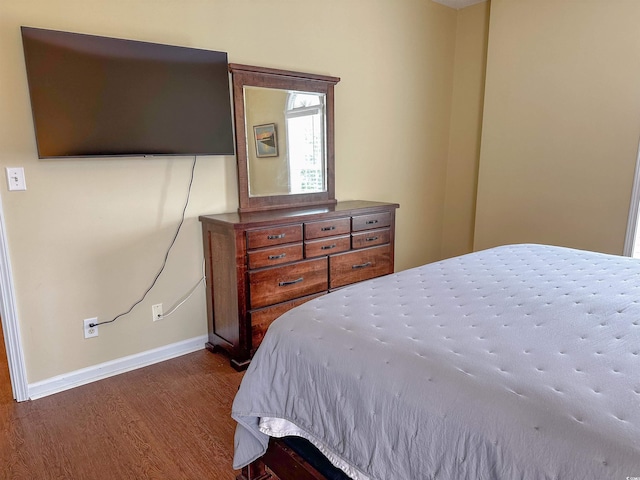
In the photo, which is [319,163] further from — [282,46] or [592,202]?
[592,202]

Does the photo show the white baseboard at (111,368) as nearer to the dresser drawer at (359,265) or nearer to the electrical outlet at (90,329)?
the electrical outlet at (90,329)

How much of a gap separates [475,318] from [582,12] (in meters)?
3.12

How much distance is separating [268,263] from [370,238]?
3.08ft

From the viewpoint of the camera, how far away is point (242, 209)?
9.66ft

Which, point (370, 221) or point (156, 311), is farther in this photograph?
point (370, 221)

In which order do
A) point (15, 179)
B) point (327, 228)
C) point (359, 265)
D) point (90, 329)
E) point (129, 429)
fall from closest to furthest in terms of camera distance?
point (129, 429) < point (15, 179) < point (90, 329) < point (327, 228) < point (359, 265)

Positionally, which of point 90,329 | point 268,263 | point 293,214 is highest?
point 293,214

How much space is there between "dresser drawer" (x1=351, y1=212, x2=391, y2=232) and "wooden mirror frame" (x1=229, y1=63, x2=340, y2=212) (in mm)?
365

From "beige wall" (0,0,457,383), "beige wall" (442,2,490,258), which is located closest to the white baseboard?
"beige wall" (0,0,457,383)

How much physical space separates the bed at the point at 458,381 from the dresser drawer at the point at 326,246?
1.05 metres

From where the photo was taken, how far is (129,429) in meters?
2.08

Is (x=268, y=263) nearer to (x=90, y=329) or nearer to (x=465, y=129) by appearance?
(x=90, y=329)

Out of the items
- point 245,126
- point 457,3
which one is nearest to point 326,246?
point 245,126

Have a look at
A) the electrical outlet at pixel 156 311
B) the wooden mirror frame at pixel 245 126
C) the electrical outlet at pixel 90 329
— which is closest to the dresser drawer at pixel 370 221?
the wooden mirror frame at pixel 245 126
